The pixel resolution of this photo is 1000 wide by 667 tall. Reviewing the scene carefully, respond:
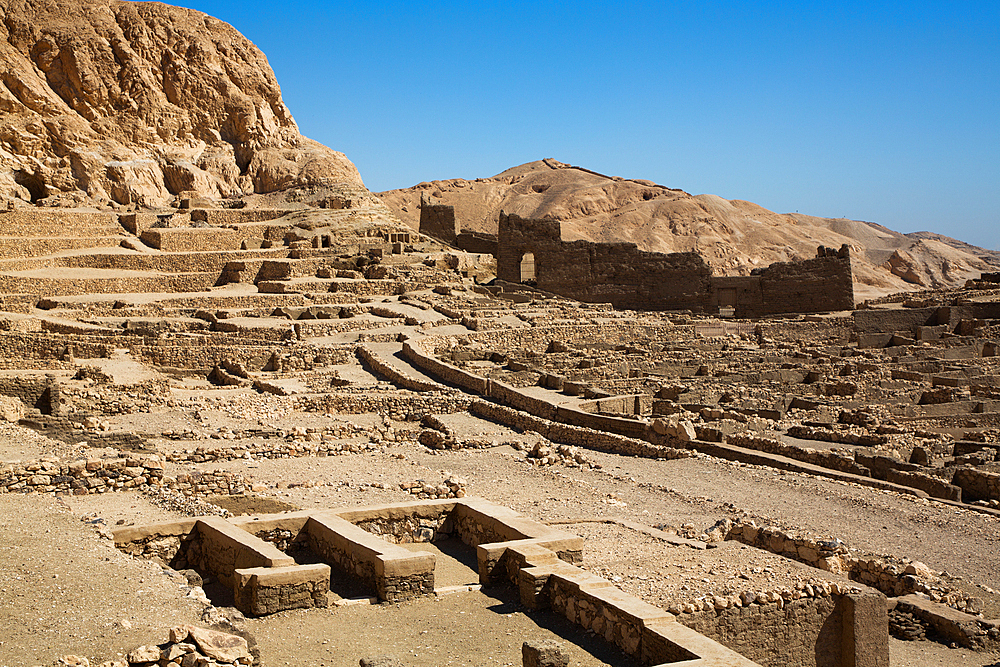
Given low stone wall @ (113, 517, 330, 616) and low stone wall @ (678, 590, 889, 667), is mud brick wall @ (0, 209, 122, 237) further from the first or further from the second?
low stone wall @ (678, 590, 889, 667)

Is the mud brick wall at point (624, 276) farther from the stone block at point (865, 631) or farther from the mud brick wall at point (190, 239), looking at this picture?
the stone block at point (865, 631)

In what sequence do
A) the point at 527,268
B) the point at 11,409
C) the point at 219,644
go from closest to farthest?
the point at 219,644
the point at 11,409
the point at 527,268

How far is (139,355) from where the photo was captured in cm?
2233

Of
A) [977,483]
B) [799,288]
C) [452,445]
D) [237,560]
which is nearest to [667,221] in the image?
[799,288]

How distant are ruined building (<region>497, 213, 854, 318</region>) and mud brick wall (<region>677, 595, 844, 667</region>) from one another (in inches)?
1225

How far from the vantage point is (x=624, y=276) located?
128 feet

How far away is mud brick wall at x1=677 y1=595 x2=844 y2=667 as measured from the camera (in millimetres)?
7738

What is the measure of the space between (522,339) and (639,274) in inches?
461

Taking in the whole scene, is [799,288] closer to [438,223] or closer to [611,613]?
[438,223]

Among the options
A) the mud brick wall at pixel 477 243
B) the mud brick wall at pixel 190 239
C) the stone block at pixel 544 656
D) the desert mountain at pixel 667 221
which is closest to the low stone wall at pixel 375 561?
the stone block at pixel 544 656

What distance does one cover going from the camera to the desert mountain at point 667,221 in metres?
62.3

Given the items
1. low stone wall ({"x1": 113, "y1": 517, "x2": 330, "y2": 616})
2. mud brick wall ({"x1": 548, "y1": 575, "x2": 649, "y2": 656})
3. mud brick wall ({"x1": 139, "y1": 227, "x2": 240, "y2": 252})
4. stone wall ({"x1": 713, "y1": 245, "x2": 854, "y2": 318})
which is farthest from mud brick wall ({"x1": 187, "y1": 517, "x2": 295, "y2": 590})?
stone wall ({"x1": 713, "y1": 245, "x2": 854, "y2": 318})

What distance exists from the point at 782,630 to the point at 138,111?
46.3 metres

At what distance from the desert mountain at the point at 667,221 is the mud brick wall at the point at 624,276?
19.2 meters
